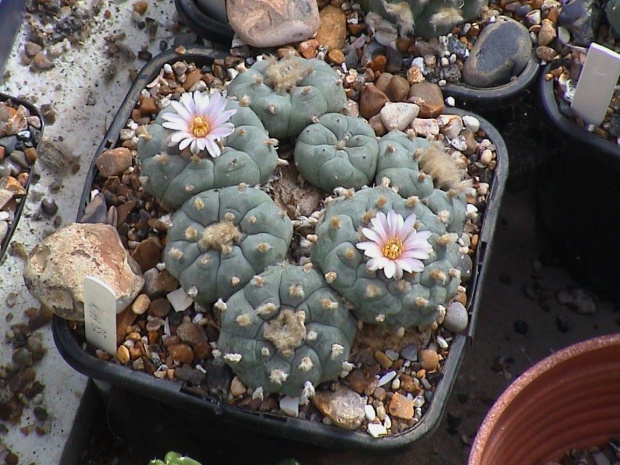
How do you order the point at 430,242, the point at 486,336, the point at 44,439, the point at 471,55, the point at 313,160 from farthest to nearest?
the point at 486,336
the point at 471,55
the point at 44,439
the point at 313,160
the point at 430,242

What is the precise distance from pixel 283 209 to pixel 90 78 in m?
1.06

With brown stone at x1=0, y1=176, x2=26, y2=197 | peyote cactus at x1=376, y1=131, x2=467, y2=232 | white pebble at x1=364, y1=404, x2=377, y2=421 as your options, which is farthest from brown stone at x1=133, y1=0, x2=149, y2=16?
white pebble at x1=364, y1=404, x2=377, y2=421

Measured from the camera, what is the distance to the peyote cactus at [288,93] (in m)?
1.99

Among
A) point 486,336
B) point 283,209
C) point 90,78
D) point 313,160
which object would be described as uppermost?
point 313,160

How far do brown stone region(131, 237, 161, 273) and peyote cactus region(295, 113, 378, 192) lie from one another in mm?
403

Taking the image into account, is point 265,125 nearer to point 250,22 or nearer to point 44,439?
point 250,22

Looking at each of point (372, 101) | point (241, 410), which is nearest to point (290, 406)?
point (241, 410)

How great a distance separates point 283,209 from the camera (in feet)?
6.57

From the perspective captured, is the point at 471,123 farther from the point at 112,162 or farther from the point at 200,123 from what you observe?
the point at 112,162

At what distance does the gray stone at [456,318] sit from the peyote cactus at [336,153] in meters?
0.36

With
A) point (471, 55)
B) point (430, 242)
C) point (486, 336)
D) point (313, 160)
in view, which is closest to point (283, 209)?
point (313, 160)

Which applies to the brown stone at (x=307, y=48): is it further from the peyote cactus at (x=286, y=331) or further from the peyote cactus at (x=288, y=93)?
the peyote cactus at (x=286, y=331)

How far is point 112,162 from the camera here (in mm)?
2113

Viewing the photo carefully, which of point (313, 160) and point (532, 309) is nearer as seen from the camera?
point (313, 160)
